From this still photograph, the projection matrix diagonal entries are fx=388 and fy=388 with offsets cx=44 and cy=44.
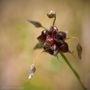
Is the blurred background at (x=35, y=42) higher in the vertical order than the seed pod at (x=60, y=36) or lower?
lower

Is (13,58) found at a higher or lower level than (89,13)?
lower

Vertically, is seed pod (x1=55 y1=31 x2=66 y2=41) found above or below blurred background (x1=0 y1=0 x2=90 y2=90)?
above

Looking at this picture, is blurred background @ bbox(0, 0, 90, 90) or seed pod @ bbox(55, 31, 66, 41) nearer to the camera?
seed pod @ bbox(55, 31, 66, 41)

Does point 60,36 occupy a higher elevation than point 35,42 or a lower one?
higher

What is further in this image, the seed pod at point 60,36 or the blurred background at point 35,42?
the blurred background at point 35,42

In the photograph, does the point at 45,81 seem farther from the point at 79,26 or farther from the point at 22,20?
the point at 22,20

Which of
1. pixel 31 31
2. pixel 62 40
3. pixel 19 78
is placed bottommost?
pixel 19 78

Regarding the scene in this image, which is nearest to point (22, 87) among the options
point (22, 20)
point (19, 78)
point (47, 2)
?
point (19, 78)

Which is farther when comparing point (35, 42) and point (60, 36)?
point (35, 42)
